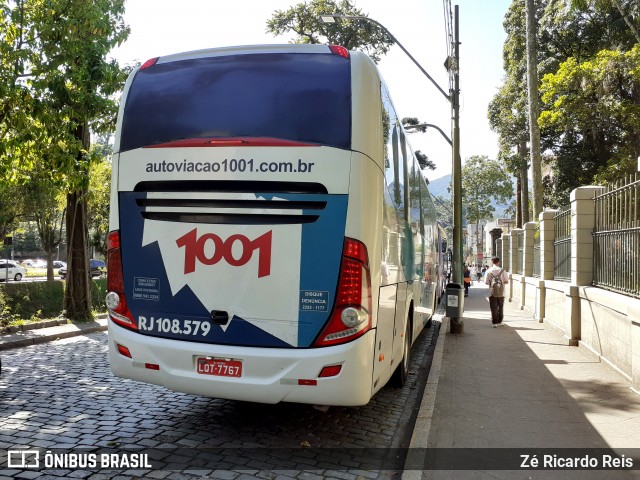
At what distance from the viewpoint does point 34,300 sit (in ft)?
59.6

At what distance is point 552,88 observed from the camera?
23.5 m

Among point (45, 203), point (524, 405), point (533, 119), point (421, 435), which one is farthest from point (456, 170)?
point (45, 203)

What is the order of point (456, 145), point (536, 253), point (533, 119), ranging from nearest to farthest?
point (456, 145) < point (536, 253) < point (533, 119)

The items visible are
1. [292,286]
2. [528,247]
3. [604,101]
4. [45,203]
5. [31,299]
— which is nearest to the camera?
[292,286]

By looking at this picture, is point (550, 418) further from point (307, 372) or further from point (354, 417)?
point (307, 372)

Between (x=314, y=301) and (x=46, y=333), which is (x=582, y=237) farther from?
(x=46, y=333)

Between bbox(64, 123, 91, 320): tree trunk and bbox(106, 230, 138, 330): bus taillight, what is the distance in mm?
9918

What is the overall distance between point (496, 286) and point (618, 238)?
5.79 m

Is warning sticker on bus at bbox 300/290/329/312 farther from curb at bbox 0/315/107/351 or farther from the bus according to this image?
curb at bbox 0/315/107/351

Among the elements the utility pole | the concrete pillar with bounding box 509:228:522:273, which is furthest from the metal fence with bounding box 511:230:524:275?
the utility pole

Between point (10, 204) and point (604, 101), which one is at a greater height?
point (604, 101)

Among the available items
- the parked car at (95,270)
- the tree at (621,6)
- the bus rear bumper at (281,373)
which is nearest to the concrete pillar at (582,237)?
the bus rear bumper at (281,373)

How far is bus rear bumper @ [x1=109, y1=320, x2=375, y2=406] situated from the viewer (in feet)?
15.2

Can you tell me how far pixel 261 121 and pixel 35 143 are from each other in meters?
8.48
